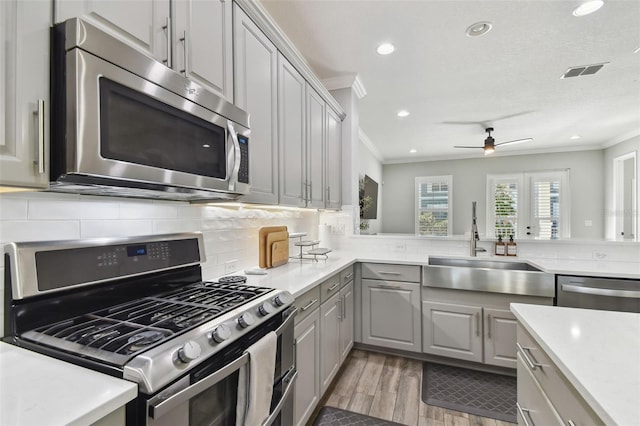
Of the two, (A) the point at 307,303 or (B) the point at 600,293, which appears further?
(B) the point at 600,293

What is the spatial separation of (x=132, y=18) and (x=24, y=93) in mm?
473

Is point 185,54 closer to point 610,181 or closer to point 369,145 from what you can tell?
point 369,145

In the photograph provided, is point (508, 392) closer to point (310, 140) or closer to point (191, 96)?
point (310, 140)

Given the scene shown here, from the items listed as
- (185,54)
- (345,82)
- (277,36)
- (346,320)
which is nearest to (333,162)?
(345,82)

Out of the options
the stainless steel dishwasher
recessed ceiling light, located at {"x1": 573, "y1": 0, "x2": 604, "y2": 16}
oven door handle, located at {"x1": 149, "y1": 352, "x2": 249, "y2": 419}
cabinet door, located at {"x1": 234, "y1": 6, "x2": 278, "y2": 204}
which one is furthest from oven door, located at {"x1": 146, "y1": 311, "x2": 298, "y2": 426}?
recessed ceiling light, located at {"x1": 573, "y1": 0, "x2": 604, "y2": 16}

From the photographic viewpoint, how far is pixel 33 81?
79 centimetres

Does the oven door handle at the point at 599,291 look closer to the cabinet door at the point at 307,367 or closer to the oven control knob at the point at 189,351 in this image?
the cabinet door at the point at 307,367

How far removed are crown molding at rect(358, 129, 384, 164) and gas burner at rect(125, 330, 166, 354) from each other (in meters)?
4.42

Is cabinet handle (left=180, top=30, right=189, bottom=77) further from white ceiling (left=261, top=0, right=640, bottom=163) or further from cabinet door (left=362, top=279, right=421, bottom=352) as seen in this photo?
cabinet door (left=362, top=279, right=421, bottom=352)

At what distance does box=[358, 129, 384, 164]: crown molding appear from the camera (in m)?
5.28

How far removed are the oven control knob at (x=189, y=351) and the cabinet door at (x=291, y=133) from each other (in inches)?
49.6

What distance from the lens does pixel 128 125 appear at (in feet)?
3.21

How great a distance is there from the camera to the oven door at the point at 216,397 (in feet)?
2.54

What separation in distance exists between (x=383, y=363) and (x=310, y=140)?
2053 mm
